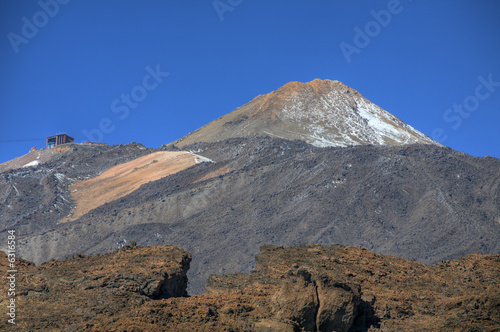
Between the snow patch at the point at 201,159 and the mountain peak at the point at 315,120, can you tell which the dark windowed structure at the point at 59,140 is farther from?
the snow patch at the point at 201,159

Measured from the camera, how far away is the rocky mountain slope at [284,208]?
73812 millimetres

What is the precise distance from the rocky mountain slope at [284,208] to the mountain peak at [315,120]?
17.2 meters

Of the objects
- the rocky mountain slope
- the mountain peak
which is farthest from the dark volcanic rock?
the mountain peak

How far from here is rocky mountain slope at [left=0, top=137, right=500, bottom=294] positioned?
242 feet

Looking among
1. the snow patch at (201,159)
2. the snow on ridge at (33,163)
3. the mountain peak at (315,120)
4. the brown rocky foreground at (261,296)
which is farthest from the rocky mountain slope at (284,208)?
the brown rocky foreground at (261,296)

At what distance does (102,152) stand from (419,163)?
61.2m

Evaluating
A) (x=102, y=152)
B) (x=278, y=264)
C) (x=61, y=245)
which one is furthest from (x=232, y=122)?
(x=278, y=264)

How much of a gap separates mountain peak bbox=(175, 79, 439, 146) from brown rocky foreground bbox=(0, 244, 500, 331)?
98.0 metres

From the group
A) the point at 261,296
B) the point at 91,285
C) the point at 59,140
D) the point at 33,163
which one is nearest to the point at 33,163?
the point at 33,163

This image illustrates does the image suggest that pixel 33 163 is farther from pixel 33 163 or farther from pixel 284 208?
pixel 284 208

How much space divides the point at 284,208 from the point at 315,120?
5120 centimetres

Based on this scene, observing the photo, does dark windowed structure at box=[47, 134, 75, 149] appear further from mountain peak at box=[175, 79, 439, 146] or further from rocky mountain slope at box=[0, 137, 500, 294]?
rocky mountain slope at box=[0, 137, 500, 294]

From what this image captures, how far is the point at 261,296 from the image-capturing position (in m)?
18.4

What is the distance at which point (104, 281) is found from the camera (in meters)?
18.4
